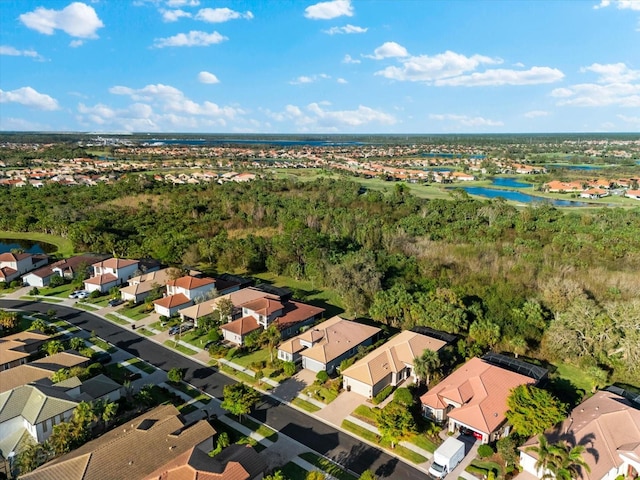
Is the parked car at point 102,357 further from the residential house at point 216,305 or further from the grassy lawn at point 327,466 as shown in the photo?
the grassy lawn at point 327,466

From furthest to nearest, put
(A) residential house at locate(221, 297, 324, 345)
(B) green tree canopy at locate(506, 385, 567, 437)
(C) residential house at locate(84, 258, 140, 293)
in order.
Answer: (C) residential house at locate(84, 258, 140, 293), (A) residential house at locate(221, 297, 324, 345), (B) green tree canopy at locate(506, 385, 567, 437)

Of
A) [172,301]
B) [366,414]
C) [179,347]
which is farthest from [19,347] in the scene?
[366,414]

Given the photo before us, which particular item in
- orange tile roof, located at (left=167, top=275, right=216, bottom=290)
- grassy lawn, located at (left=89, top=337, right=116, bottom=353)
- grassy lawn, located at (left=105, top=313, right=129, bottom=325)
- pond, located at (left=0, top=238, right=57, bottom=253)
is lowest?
grassy lawn, located at (left=89, top=337, right=116, bottom=353)

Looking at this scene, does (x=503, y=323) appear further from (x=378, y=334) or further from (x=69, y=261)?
(x=69, y=261)

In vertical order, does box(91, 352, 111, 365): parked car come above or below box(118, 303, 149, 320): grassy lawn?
below

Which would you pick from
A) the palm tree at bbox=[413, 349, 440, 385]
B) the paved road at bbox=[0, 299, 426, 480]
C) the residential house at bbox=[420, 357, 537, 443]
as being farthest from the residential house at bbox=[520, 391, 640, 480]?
the paved road at bbox=[0, 299, 426, 480]

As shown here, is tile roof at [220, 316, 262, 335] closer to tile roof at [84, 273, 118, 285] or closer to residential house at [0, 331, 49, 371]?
residential house at [0, 331, 49, 371]
